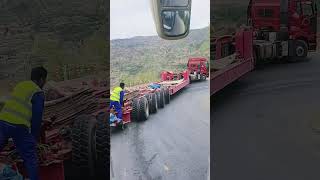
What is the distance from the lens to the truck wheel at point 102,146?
14.0ft

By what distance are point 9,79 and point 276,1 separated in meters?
2.63

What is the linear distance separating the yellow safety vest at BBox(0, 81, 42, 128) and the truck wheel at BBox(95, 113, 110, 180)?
0.67 m

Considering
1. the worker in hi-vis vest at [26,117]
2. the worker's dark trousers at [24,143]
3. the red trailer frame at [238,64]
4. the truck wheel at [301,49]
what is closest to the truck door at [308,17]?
the truck wheel at [301,49]

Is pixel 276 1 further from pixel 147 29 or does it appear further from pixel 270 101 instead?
pixel 147 29

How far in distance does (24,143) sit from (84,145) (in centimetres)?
57

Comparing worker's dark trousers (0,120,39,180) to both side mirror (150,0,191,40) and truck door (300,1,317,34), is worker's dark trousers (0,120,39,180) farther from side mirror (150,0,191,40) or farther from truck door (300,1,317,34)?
truck door (300,1,317,34)

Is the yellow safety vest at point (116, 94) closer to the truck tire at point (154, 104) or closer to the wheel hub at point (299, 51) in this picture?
the truck tire at point (154, 104)

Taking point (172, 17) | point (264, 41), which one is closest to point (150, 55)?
point (172, 17)

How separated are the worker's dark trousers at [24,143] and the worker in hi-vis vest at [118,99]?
0.82m

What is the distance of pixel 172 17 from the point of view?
14.7ft

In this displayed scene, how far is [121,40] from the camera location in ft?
14.0

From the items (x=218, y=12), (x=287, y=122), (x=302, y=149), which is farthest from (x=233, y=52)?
(x=302, y=149)

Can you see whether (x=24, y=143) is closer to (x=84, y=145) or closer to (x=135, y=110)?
(x=84, y=145)

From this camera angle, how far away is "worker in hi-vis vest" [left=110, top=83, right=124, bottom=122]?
4.32m
